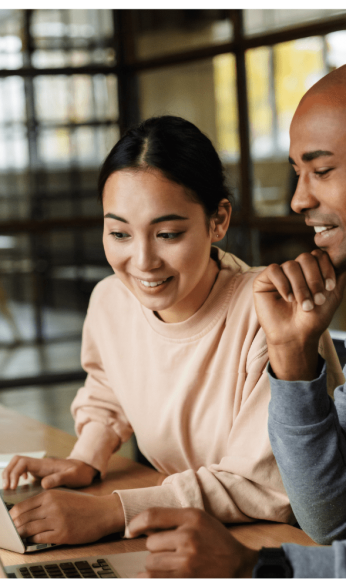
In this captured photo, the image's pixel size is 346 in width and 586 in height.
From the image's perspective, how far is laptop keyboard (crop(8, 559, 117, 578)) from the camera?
852mm

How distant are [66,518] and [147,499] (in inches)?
4.9

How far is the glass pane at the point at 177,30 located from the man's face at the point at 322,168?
3223 millimetres

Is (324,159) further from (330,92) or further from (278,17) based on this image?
(278,17)

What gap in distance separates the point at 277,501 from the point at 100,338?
52 centimetres

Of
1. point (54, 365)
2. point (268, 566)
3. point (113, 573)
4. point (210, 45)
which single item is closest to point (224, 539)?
point (268, 566)

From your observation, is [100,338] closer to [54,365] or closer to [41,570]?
[41,570]

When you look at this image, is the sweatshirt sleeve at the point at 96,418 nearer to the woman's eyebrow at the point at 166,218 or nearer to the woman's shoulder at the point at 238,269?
the woman's shoulder at the point at 238,269

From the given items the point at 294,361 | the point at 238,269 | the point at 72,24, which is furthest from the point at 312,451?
the point at 72,24

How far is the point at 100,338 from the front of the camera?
1.39 m

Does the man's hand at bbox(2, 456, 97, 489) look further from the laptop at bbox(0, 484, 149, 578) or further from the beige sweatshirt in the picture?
the laptop at bbox(0, 484, 149, 578)

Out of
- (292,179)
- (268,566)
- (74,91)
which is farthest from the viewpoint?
(74,91)

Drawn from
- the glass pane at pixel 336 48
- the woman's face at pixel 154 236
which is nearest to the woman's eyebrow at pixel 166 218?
the woman's face at pixel 154 236

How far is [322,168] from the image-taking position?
919 mm

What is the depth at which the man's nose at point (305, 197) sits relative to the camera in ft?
3.10
